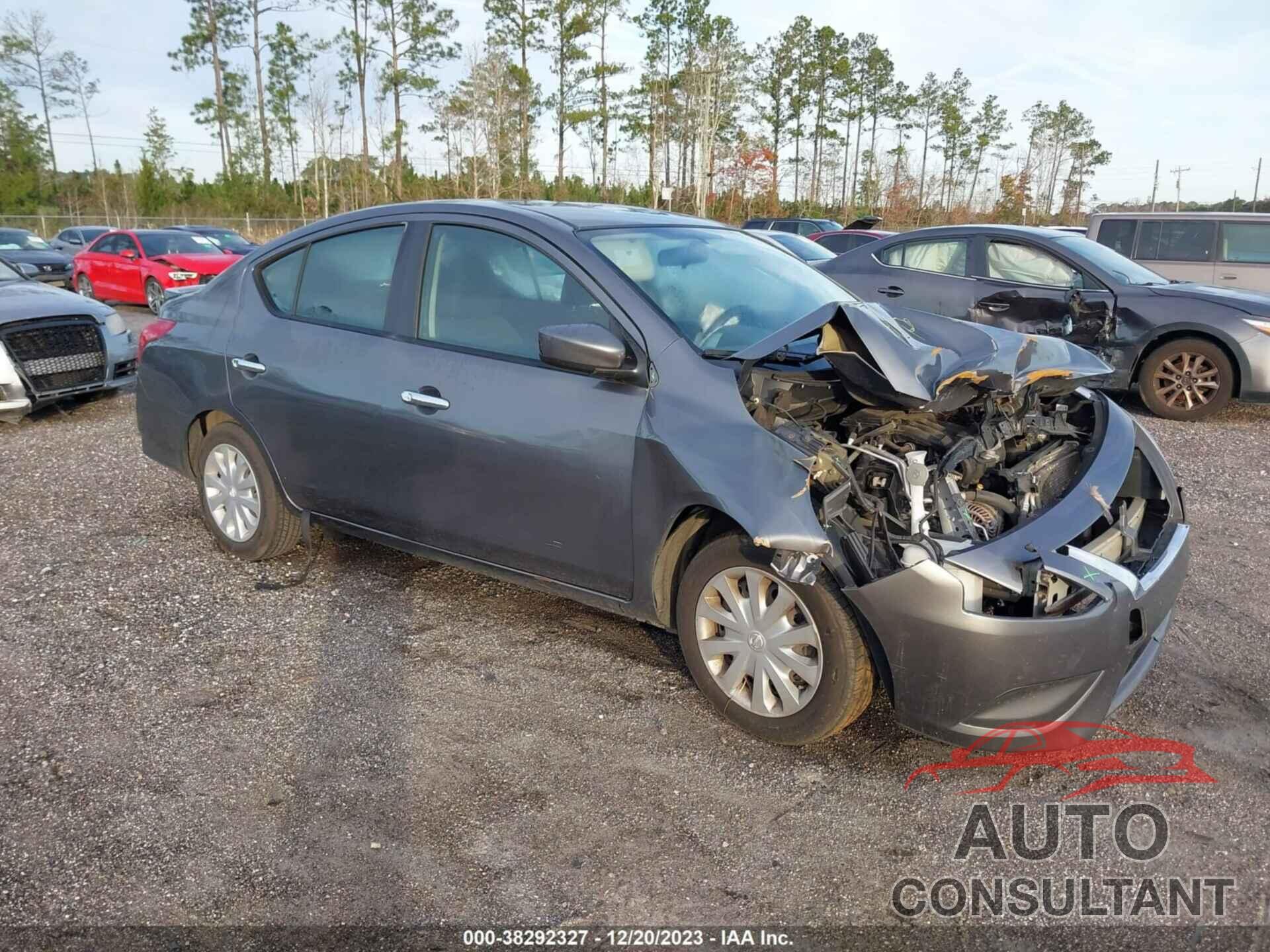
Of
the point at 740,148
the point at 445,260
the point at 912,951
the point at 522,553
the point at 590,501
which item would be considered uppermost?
the point at 740,148

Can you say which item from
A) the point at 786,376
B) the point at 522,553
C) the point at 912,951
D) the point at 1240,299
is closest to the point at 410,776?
the point at 522,553

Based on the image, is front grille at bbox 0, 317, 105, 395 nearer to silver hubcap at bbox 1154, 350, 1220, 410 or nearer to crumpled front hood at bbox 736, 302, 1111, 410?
crumpled front hood at bbox 736, 302, 1111, 410

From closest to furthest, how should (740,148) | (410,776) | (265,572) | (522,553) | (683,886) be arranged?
(683,886) < (410,776) < (522,553) < (265,572) < (740,148)

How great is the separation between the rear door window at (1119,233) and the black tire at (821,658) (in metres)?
10.3

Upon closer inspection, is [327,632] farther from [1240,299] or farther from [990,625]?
[1240,299]

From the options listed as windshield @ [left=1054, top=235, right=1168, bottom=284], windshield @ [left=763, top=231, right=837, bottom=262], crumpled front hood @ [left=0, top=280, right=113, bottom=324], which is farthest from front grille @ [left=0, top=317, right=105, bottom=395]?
windshield @ [left=1054, top=235, right=1168, bottom=284]

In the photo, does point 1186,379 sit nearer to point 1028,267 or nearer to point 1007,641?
point 1028,267

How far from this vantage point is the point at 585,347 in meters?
3.24

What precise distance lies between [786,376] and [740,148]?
41346mm

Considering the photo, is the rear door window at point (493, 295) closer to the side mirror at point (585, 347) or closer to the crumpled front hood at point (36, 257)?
the side mirror at point (585, 347)

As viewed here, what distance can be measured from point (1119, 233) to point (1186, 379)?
13.3 ft

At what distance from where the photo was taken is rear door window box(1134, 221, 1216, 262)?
36.4ft

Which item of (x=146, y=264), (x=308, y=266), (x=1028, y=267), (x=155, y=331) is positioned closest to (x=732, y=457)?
(x=308, y=266)

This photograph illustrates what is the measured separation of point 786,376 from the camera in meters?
3.21
